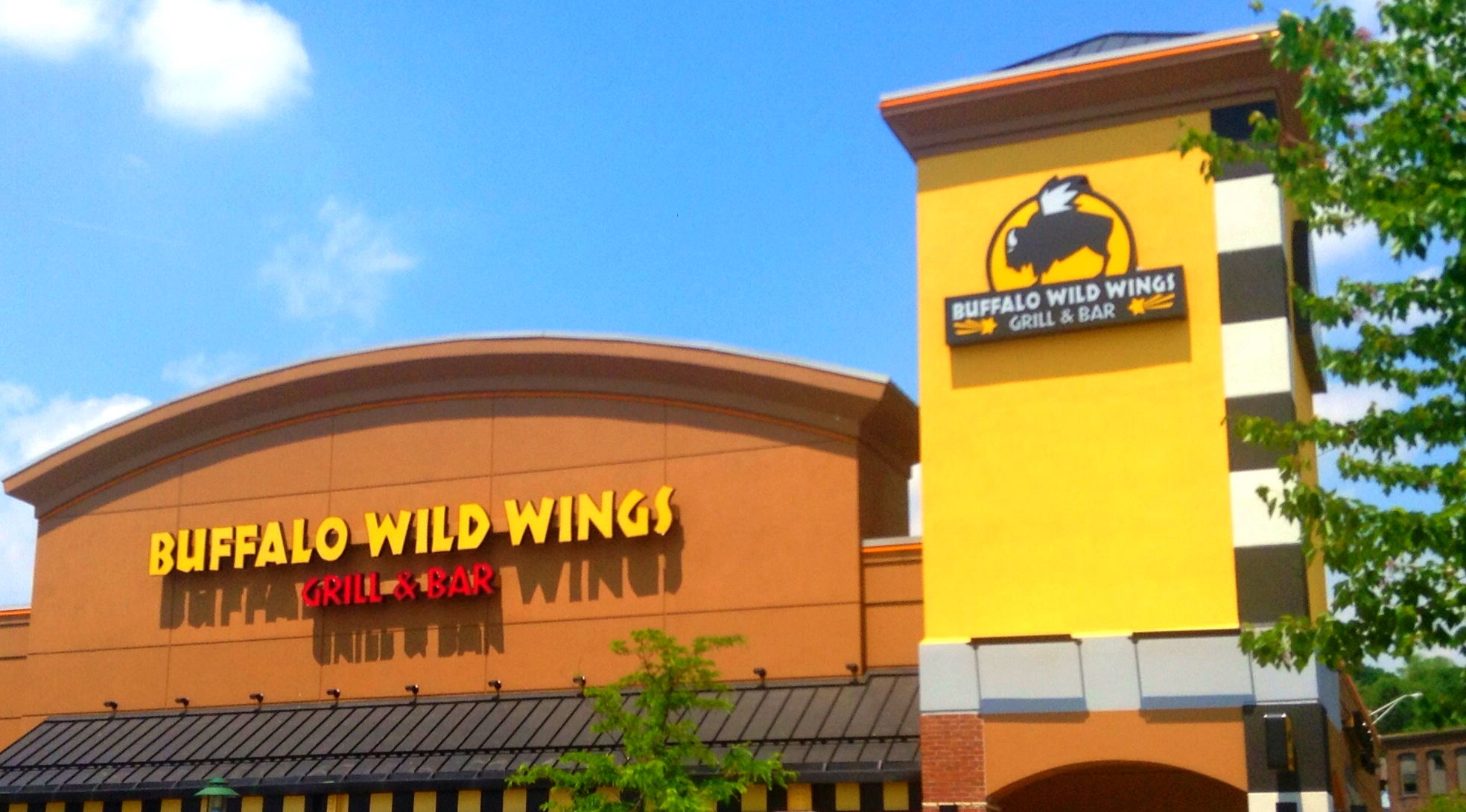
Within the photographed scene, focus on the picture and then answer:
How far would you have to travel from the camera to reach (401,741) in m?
32.1

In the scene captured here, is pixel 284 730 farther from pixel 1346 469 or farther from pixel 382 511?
pixel 1346 469

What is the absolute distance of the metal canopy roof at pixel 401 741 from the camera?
29016 millimetres

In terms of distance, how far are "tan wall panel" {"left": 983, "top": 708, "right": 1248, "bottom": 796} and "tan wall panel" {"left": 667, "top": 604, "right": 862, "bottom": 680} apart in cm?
476

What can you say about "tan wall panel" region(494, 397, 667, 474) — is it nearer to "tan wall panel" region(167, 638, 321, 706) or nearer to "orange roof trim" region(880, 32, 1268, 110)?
"tan wall panel" region(167, 638, 321, 706)

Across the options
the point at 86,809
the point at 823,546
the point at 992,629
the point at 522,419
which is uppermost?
the point at 522,419

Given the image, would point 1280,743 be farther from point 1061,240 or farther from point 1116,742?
point 1061,240

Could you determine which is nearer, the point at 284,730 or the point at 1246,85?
the point at 1246,85

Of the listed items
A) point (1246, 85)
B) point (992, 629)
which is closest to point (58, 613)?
point (992, 629)

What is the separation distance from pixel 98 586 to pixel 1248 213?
25.5 m

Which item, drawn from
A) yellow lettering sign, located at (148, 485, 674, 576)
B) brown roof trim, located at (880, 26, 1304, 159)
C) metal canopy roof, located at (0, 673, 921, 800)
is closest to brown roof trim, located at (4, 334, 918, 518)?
yellow lettering sign, located at (148, 485, 674, 576)

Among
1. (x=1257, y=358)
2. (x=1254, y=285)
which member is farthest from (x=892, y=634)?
(x=1254, y=285)

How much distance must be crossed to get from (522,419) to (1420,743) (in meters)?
82.7

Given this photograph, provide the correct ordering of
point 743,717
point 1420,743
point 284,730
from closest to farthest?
point 743,717 < point 284,730 < point 1420,743

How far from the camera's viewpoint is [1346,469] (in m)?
19.2
